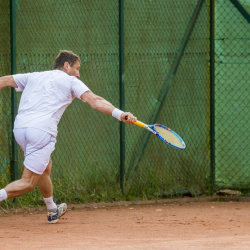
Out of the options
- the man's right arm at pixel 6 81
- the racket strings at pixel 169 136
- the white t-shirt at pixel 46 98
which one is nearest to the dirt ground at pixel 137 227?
the racket strings at pixel 169 136

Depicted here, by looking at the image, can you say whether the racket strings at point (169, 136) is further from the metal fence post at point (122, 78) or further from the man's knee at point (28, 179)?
the metal fence post at point (122, 78)

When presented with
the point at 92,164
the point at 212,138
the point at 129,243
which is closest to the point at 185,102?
the point at 212,138

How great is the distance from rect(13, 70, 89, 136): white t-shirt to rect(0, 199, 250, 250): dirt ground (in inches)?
43.5

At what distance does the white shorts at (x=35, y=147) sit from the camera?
632cm

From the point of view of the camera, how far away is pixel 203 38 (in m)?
9.27

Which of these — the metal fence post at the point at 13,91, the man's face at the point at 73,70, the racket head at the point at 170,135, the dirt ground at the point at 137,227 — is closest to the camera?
the dirt ground at the point at 137,227

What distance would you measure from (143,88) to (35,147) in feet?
9.67

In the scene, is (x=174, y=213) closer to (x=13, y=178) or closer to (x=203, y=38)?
(x=13, y=178)

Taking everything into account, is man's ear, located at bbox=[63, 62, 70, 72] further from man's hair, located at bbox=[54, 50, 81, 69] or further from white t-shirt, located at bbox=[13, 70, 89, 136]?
white t-shirt, located at bbox=[13, 70, 89, 136]

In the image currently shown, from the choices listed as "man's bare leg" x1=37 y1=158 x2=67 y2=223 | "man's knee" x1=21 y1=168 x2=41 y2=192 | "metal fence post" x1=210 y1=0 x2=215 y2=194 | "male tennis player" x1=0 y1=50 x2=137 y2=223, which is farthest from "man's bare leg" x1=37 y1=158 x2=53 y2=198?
"metal fence post" x1=210 y1=0 x2=215 y2=194

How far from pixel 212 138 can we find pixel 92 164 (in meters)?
1.86

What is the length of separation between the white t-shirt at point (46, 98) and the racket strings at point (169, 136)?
0.99 metres

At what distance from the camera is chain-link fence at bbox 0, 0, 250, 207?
27.2ft

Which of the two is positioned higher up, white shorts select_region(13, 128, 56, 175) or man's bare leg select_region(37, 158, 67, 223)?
white shorts select_region(13, 128, 56, 175)
